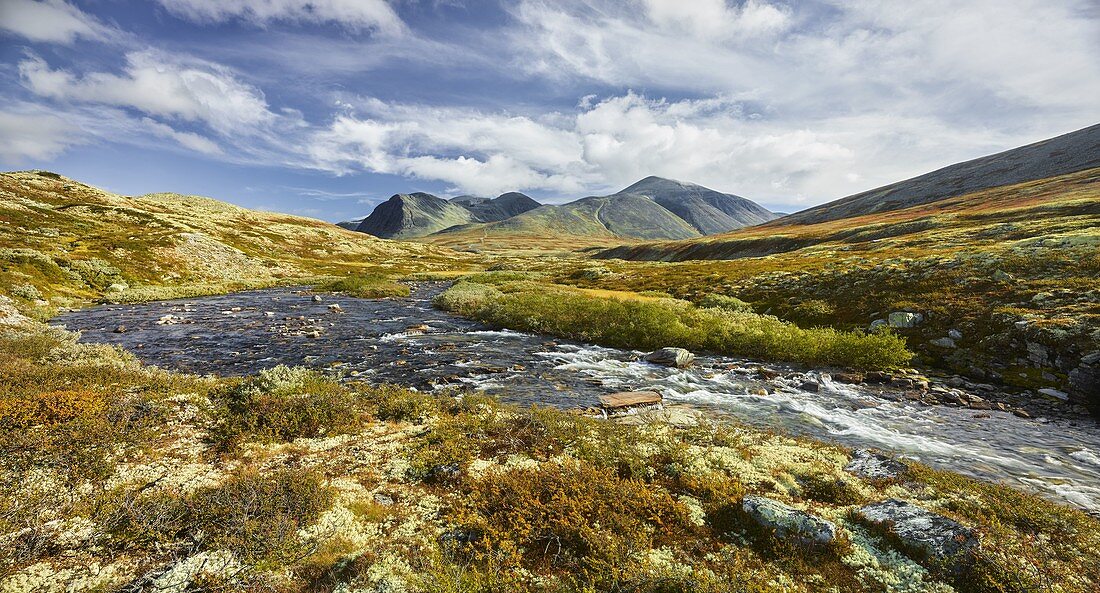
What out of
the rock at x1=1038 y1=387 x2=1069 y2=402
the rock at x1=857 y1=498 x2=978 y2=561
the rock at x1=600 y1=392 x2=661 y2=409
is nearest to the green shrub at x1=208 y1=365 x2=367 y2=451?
the rock at x1=600 y1=392 x2=661 y2=409

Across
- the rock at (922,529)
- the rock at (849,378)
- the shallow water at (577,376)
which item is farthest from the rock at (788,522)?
the rock at (849,378)

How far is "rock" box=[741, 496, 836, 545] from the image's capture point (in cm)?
720

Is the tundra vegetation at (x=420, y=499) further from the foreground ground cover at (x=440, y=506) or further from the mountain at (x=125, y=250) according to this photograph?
the mountain at (x=125, y=250)

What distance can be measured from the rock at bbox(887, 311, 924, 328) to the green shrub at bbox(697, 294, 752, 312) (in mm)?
8730

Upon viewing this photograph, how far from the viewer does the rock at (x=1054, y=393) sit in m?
16.3

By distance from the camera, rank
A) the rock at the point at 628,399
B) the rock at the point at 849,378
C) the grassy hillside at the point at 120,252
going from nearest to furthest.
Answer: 1. the rock at the point at 628,399
2. the rock at the point at 849,378
3. the grassy hillside at the point at 120,252

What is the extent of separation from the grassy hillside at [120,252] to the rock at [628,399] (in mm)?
41927

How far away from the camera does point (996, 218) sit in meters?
69.4

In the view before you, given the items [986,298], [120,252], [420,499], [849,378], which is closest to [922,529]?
[420,499]

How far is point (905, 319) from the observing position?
24.5 metres

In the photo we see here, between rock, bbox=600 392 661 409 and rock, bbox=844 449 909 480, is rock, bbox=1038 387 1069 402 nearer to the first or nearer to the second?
rock, bbox=844 449 909 480

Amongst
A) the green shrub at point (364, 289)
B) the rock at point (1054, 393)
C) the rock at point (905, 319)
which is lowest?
the rock at point (1054, 393)

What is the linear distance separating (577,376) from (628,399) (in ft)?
12.6

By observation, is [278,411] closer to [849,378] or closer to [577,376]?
[577,376]
